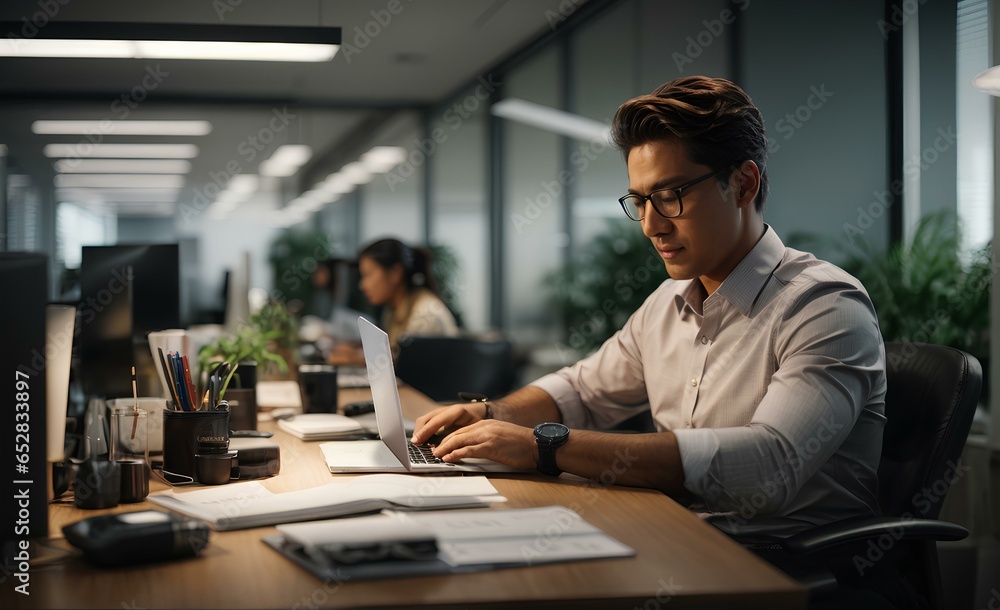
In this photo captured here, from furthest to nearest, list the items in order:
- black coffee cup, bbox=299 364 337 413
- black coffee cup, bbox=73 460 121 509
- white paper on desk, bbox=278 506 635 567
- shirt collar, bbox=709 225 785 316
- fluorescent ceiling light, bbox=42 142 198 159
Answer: fluorescent ceiling light, bbox=42 142 198 159, black coffee cup, bbox=299 364 337 413, shirt collar, bbox=709 225 785 316, black coffee cup, bbox=73 460 121 509, white paper on desk, bbox=278 506 635 567

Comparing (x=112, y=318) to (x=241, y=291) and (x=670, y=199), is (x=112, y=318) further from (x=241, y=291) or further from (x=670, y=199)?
(x=241, y=291)

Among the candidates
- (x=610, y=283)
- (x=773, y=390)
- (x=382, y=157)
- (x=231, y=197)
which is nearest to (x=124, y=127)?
(x=231, y=197)

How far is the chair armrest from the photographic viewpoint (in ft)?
4.32

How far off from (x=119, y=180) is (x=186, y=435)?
751cm

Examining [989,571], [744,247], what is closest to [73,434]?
[744,247]

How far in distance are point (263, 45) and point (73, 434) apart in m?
1.77

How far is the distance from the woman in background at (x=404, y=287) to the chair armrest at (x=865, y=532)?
3102mm

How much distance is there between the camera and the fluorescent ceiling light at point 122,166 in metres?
7.99

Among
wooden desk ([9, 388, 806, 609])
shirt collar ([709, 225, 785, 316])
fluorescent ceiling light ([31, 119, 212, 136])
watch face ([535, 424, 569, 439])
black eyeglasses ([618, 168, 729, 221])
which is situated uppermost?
fluorescent ceiling light ([31, 119, 212, 136])

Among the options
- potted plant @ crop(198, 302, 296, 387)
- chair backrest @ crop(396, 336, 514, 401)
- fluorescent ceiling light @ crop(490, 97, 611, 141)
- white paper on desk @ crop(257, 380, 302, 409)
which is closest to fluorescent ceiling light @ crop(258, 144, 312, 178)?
fluorescent ceiling light @ crop(490, 97, 611, 141)

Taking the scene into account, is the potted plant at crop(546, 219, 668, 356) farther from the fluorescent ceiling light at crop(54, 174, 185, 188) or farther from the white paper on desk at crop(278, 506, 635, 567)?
the fluorescent ceiling light at crop(54, 174, 185, 188)

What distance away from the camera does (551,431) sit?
1556 millimetres

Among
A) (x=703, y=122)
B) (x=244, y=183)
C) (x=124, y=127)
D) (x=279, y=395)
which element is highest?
(x=124, y=127)

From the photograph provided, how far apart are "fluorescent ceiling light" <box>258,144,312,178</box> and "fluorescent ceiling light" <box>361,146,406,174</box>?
57 cm
